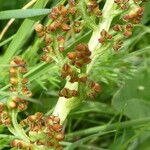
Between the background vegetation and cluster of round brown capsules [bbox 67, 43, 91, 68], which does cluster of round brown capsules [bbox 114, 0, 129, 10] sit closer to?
cluster of round brown capsules [bbox 67, 43, 91, 68]

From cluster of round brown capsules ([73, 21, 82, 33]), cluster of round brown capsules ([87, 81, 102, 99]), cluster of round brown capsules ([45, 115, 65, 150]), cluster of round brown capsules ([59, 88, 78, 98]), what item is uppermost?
cluster of round brown capsules ([73, 21, 82, 33])

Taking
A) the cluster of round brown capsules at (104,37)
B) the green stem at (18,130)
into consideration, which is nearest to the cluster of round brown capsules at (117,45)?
the cluster of round brown capsules at (104,37)

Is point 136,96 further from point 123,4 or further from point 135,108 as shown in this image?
point 123,4

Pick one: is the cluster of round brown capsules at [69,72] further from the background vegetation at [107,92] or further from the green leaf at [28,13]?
the background vegetation at [107,92]

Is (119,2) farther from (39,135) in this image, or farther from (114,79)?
(114,79)

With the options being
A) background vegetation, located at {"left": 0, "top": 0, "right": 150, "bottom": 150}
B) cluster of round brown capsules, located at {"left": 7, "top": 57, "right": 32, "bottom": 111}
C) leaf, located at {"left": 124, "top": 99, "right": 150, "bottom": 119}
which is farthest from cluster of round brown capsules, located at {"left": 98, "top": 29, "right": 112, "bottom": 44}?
leaf, located at {"left": 124, "top": 99, "right": 150, "bottom": 119}

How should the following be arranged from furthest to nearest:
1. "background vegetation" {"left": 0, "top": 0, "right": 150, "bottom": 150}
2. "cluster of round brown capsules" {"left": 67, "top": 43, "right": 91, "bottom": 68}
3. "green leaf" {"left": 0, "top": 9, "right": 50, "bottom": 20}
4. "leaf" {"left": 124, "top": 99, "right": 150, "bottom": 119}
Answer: "leaf" {"left": 124, "top": 99, "right": 150, "bottom": 119} → "background vegetation" {"left": 0, "top": 0, "right": 150, "bottom": 150} → "green leaf" {"left": 0, "top": 9, "right": 50, "bottom": 20} → "cluster of round brown capsules" {"left": 67, "top": 43, "right": 91, "bottom": 68}
